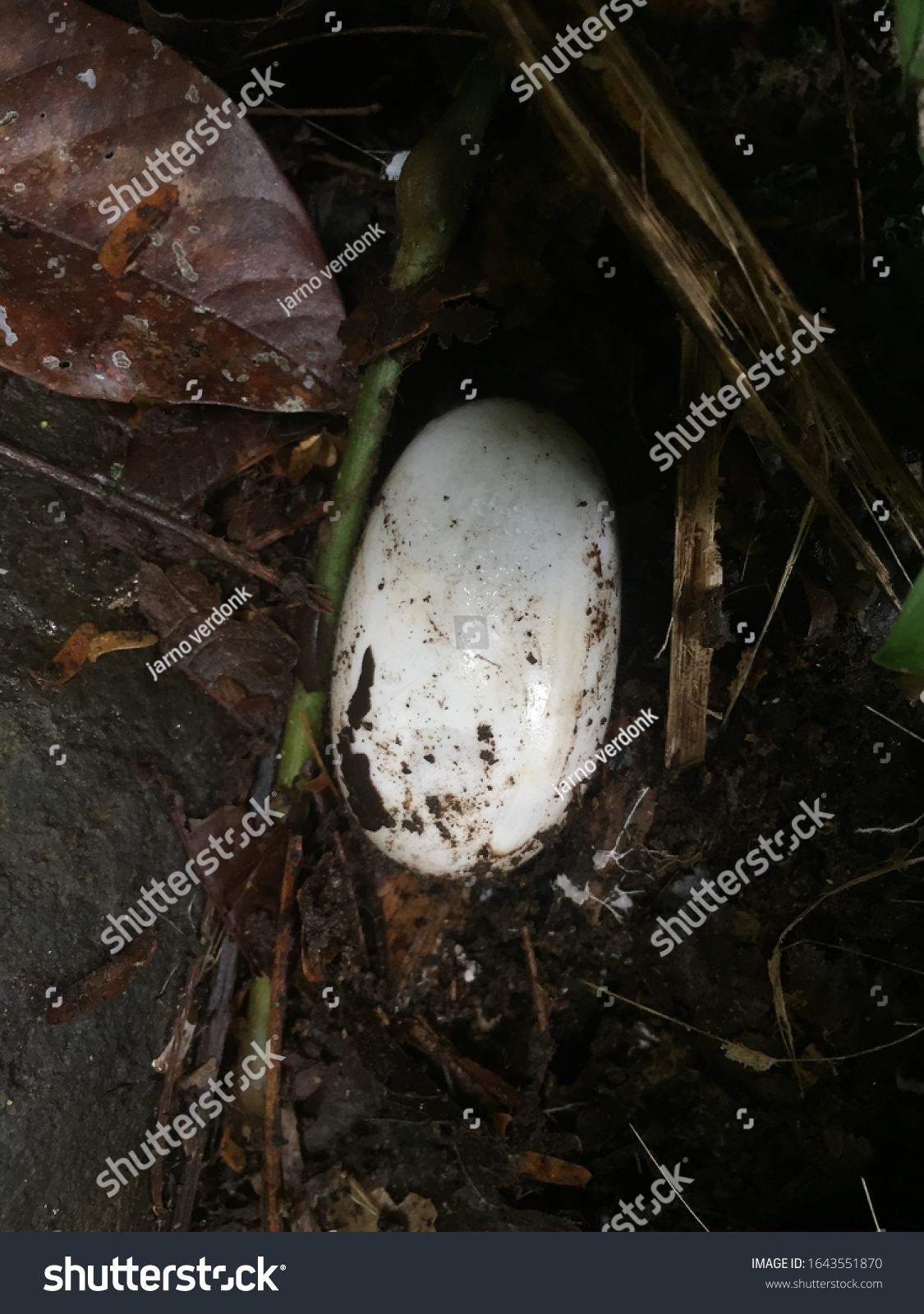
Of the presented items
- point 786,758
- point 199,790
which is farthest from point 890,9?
point 199,790

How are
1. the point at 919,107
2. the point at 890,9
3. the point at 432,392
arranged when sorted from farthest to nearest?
the point at 432,392 → the point at 890,9 → the point at 919,107

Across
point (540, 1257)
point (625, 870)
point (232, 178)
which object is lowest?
point (540, 1257)

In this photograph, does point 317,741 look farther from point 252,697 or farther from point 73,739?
point 73,739
